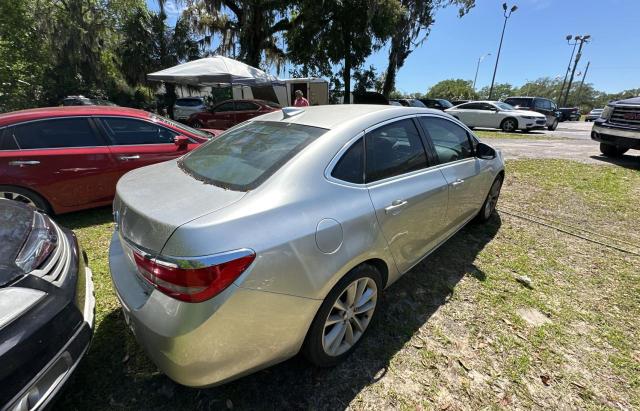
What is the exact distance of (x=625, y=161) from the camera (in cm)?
802

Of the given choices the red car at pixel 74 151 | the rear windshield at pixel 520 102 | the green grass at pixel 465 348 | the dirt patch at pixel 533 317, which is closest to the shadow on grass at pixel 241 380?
the green grass at pixel 465 348

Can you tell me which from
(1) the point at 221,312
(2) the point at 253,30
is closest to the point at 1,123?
(1) the point at 221,312

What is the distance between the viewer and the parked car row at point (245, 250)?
1354 millimetres

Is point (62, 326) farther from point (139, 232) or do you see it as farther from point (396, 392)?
point (396, 392)

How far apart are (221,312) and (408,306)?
1761mm

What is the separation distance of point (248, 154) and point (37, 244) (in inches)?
53.2

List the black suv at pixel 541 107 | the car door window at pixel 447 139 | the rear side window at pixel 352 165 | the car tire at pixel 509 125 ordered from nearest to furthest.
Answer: the rear side window at pixel 352 165 < the car door window at pixel 447 139 < the car tire at pixel 509 125 < the black suv at pixel 541 107

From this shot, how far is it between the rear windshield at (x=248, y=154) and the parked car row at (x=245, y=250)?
0.01 m

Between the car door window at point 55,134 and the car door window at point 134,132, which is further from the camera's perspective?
the car door window at point 134,132

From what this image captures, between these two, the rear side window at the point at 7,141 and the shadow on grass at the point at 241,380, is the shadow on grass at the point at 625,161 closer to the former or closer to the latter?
the shadow on grass at the point at 241,380

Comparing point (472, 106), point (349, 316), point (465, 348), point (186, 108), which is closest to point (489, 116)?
point (472, 106)

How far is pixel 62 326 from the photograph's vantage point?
150 cm

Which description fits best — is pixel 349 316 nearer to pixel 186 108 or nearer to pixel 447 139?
pixel 447 139

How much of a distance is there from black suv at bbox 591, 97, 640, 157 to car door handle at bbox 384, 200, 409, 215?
8.10m
